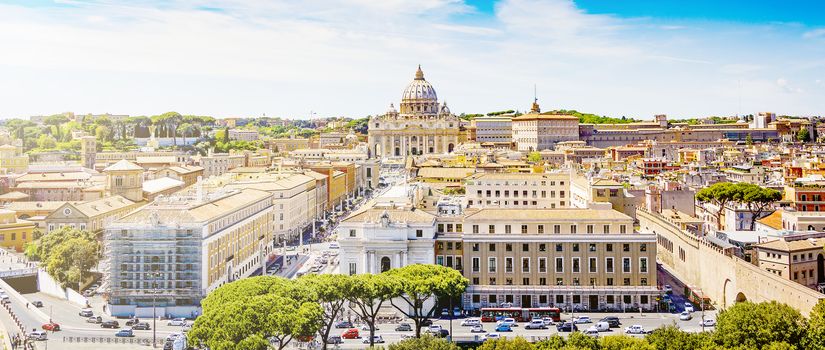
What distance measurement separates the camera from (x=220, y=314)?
28672 mm

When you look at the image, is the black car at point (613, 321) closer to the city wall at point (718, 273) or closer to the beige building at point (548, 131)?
the city wall at point (718, 273)

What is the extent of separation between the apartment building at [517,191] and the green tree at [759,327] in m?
28.7

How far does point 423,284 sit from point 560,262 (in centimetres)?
863

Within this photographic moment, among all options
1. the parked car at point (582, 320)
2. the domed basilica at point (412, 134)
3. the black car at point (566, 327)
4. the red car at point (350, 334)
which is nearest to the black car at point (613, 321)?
the parked car at point (582, 320)

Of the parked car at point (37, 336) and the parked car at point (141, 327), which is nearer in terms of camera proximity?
the parked car at point (37, 336)

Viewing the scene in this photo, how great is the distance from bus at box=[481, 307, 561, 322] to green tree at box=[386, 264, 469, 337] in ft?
7.50

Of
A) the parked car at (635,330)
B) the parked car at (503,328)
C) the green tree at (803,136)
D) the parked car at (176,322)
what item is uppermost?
the green tree at (803,136)

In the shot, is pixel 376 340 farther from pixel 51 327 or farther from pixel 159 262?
pixel 51 327

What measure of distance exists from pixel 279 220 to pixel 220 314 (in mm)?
32461

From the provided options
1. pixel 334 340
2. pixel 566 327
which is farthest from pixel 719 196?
pixel 334 340

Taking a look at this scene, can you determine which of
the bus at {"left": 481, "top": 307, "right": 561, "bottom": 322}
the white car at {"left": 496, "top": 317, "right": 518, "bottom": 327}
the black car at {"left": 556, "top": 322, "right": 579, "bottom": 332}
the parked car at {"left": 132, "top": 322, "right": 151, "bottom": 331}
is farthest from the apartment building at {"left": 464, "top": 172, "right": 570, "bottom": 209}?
the parked car at {"left": 132, "top": 322, "right": 151, "bottom": 331}

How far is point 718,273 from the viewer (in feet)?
132

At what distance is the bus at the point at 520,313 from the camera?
3766 centimetres

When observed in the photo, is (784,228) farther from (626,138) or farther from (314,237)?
(626,138)
